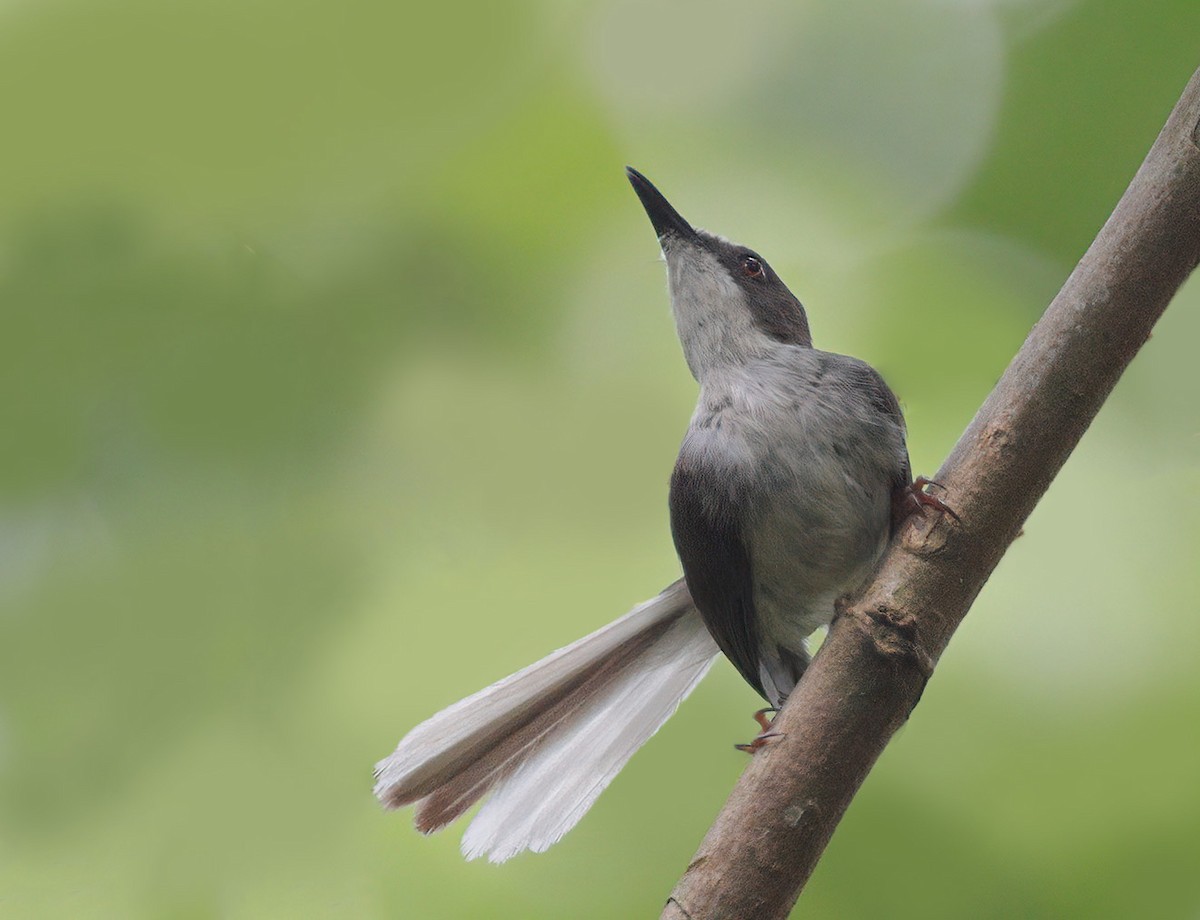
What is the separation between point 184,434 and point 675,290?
111cm

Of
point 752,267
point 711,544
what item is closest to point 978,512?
point 711,544

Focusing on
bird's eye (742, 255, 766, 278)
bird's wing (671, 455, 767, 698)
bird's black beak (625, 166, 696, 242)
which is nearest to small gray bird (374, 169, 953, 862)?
bird's wing (671, 455, 767, 698)

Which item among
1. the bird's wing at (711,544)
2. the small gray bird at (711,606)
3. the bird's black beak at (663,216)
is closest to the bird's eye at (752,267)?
the bird's black beak at (663,216)

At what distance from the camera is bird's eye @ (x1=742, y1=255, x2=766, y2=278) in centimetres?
213

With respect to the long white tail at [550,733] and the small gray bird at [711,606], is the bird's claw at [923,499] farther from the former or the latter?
the long white tail at [550,733]

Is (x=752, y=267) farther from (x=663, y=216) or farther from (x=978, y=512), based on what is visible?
(x=978, y=512)

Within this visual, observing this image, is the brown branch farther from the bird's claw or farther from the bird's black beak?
the bird's black beak

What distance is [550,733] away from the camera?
1787mm

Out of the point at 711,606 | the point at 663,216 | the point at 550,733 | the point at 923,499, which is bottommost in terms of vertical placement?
the point at 550,733

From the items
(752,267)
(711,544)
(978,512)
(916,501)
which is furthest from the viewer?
(752,267)

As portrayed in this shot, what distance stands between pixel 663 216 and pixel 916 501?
925mm

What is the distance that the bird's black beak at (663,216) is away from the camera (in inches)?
84.6

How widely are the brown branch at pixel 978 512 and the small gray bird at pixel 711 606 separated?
0.85 ft

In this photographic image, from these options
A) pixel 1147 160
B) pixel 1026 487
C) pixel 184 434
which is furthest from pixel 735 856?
pixel 184 434
